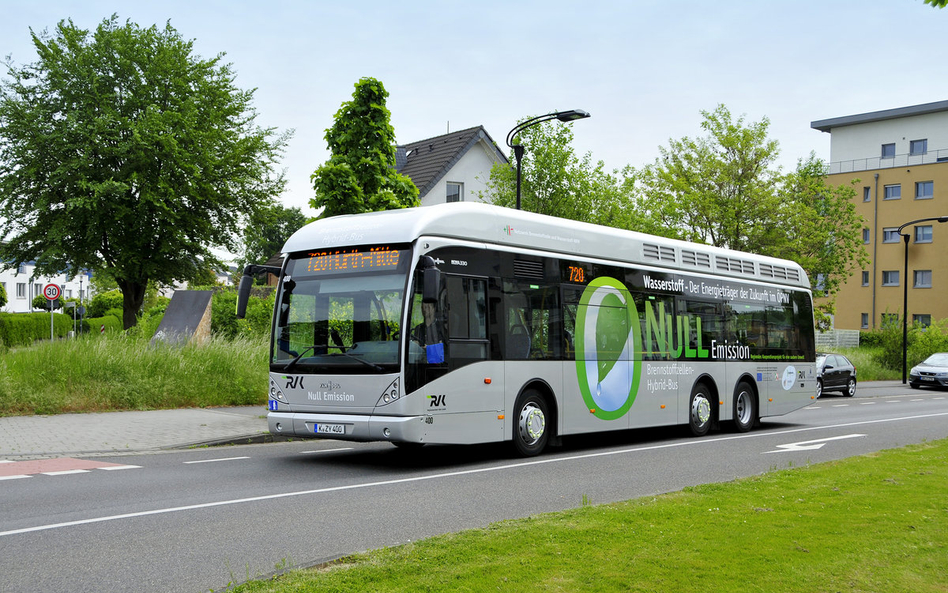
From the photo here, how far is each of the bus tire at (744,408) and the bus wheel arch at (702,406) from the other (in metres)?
0.78

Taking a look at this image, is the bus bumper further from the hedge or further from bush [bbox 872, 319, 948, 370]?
bush [bbox 872, 319, 948, 370]

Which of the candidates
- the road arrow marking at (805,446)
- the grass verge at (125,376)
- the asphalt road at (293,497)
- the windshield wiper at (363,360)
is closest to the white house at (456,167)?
the grass verge at (125,376)

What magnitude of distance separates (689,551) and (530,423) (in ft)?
20.1

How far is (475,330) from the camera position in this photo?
1101cm

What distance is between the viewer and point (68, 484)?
30.6 feet

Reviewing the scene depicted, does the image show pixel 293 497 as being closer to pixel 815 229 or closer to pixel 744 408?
pixel 744 408

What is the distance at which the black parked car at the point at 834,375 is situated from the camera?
29.9 meters

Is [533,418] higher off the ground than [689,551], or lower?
higher

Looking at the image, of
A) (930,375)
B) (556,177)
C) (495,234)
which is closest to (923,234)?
(930,375)

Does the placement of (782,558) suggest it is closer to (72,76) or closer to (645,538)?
(645,538)

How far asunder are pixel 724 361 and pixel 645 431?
219 cm

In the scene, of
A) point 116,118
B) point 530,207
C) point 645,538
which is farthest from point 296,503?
point 116,118

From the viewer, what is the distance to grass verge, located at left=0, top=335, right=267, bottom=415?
1589 cm

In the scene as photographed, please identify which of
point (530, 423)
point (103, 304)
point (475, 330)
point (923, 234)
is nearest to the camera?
point (475, 330)
